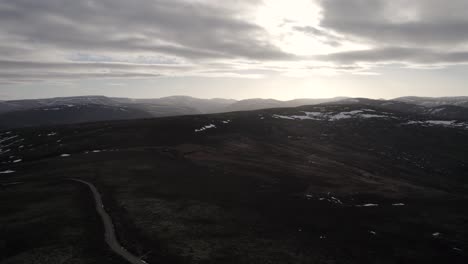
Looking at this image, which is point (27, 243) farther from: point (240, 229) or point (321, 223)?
point (321, 223)

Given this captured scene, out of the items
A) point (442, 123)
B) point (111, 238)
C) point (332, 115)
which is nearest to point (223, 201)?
point (111, 238)

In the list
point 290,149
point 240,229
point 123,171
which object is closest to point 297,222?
point 240,229

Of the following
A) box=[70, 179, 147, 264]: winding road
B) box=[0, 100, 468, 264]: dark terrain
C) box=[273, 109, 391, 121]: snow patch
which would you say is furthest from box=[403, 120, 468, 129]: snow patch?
box=[70, 179, 147, 264]: winding road

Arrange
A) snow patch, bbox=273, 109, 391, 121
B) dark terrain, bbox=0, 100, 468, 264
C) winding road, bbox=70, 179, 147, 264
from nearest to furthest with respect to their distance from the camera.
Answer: winding road, bbox=70, 179, 147, 264
dark terrain, bbox=0, 100, 468, 264
snow patch, bbox=273, 109, 391, 121

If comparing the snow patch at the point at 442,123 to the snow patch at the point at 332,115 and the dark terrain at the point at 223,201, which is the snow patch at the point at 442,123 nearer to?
the snow patch at the point at 332,115

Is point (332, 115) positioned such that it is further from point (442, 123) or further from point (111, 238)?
point (111, 238)

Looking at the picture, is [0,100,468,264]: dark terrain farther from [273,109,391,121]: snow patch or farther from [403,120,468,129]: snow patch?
[403,120,468,129]: snow patch

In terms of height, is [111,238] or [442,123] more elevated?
[442,123]

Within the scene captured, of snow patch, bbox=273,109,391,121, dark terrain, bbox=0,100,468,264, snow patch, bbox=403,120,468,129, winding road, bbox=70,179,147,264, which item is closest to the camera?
winding road, bbox=70,179,147,264
